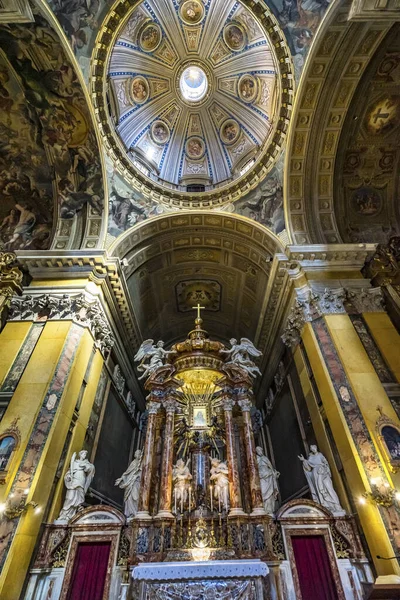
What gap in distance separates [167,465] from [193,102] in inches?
698

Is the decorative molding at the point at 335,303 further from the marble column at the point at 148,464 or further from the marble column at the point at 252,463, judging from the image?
the marble column at the point at 148,464

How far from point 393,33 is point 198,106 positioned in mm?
9870

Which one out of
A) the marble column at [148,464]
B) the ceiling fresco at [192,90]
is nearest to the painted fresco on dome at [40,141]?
the ceiling fresco at [192,90]

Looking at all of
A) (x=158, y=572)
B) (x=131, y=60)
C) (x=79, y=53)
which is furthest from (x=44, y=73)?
(x=158, y=572)

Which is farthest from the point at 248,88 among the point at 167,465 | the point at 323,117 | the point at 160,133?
the point at 167,465

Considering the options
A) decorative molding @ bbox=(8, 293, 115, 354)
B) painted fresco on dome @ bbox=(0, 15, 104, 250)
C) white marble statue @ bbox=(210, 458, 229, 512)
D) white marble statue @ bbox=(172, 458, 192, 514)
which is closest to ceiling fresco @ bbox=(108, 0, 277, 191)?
painted fresco on dome @ bbox=(0, 15, 104, 250)

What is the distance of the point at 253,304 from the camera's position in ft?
55.8

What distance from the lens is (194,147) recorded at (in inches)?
732

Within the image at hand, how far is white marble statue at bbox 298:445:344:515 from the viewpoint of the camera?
8156 millimetres

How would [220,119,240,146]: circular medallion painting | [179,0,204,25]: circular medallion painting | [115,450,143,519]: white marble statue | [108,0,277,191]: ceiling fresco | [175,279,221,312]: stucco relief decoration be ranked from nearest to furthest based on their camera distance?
[115,450,143,519]: white marble statue, [108,0,277,191]: ceiling fresco, [179,0,204,25]: circular medallion painting, [220,119,240,146]: circular medallion painting, [175,279,221,312]: stucco relief decoration

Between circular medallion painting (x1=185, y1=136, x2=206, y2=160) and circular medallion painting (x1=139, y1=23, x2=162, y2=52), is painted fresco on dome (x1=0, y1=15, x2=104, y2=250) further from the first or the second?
circular medallion painting (x1=139, y1=23, x2=162, y2=52)

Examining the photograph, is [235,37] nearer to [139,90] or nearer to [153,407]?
[139,90]

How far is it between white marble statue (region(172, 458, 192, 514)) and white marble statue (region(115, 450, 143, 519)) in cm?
99

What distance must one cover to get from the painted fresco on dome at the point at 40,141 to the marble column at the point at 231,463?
941 cm
